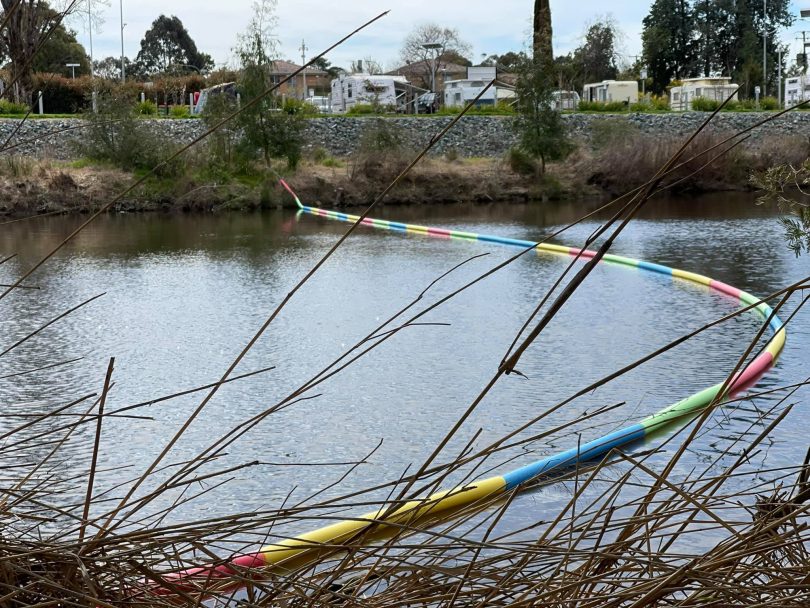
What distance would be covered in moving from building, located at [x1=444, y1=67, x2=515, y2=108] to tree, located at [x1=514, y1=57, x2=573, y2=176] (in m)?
5.53

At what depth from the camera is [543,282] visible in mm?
8570

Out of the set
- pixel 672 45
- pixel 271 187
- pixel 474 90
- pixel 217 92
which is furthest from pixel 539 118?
pixel 672 45

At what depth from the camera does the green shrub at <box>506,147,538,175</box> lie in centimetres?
1970

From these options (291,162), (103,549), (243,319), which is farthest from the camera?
(291,162)

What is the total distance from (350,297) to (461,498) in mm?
4653

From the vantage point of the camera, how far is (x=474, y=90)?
30.3m

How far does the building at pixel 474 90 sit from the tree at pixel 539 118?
553 cm

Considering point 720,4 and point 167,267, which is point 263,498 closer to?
point 167,267

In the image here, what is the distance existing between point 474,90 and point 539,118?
11.2 metres

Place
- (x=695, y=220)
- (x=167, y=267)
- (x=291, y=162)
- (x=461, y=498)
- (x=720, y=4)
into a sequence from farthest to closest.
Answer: (x=720, y=4), (x=291, y=162), (x=695, y=220), (x=167, y=267), (x=461, y=498)

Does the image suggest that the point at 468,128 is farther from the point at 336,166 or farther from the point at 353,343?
the point at 353,343

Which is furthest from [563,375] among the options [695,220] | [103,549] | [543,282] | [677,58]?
[677,58]

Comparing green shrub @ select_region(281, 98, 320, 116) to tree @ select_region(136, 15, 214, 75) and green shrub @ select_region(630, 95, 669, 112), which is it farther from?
tree @ select_region(136, 15, 214, 75)

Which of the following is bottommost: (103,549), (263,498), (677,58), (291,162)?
(263,498)
